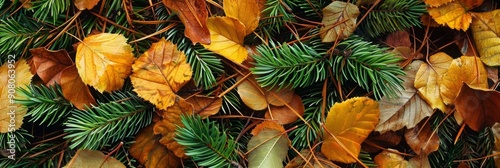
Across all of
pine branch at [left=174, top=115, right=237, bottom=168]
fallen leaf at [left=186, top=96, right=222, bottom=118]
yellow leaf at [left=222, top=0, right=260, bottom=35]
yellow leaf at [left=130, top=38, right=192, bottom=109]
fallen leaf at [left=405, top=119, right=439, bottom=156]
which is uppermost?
yellow leaf at [left=222, top=0, right=260, bottom=35]

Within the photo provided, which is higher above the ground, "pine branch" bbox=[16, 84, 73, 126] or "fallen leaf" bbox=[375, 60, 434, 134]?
"pine branch" bbox=[16, 84, 73, 126]

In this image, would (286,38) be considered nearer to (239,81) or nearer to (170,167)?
(239,81)

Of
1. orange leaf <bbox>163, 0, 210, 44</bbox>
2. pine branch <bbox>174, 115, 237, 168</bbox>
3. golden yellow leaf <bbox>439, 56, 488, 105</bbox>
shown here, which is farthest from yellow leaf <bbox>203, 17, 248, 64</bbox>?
golden yellow leaf <bbox>439, 56, 488, 105</bbox>

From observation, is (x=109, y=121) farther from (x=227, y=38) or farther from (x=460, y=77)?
(x=460, y=77)

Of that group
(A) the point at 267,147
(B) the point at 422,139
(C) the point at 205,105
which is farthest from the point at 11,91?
(B) the point at 422,139

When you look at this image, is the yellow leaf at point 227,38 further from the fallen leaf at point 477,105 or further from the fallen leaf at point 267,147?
the fallen leaf at point 477,105

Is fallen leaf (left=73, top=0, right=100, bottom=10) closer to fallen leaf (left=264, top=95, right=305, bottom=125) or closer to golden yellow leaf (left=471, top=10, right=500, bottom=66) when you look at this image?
fallen leaf (left=264, top=95, right=305, bottom=125)

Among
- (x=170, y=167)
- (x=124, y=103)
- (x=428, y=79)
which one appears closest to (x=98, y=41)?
(x=124, y=103)
